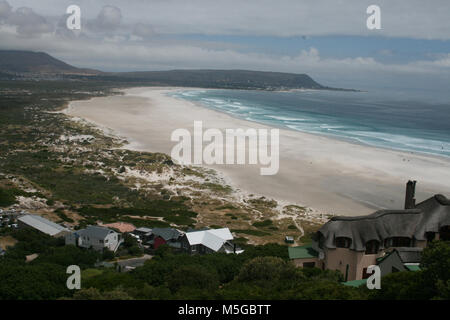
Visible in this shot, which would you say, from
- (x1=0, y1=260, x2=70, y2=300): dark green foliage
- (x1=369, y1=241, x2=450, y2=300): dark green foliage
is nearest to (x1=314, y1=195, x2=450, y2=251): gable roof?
(x1=369, y1=241, x2=450, y2=300): dark green foliage

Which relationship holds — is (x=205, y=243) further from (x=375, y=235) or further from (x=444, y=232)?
(x=444, y=232)

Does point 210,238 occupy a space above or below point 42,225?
below

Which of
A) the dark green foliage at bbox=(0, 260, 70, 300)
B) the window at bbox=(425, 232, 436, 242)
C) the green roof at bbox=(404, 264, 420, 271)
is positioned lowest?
the dark green foliage at bbox=(0, 260, 70, 300)

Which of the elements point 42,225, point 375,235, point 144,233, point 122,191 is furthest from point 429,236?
point 122,191

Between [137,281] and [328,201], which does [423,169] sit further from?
[137,281]

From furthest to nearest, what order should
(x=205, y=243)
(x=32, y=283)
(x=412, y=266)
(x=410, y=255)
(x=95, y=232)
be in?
(x=205, y=243) → (x=95, y=232) → (x=410, y=255) → (x=412, y=266) → (x=32, y=283)

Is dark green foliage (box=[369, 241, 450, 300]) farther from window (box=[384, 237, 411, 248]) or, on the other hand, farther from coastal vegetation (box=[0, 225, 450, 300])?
window (box=[384, 237, 411, 248])
